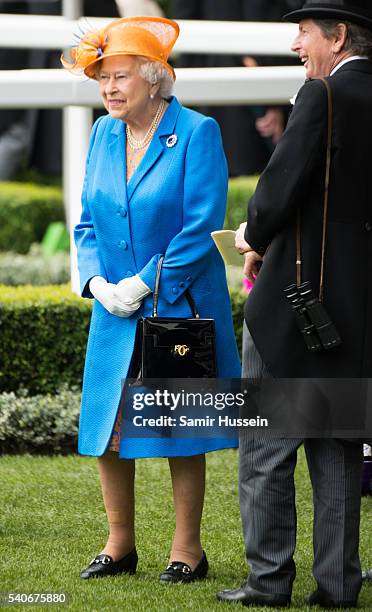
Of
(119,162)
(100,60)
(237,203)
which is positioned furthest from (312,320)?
(237,203)

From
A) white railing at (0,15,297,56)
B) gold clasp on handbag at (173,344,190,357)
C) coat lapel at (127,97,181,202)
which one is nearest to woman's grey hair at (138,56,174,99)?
coat lapel at (127,97,181,202)

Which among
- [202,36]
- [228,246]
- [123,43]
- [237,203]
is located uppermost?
[202,36]

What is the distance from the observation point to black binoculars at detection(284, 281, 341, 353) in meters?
3.92

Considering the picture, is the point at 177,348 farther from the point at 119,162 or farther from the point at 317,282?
the point at 119,162

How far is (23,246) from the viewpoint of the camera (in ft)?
46.0

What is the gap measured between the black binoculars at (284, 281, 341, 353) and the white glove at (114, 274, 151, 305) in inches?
25.6

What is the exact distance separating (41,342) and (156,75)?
2791mm

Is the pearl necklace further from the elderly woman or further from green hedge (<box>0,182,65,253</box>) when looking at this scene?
green hedge (<box>0,182,65,253</box>)

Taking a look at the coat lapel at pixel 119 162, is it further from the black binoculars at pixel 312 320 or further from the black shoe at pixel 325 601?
the black shoe at pixel 325 601

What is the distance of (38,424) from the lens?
6785mm

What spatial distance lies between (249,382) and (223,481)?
2154mm

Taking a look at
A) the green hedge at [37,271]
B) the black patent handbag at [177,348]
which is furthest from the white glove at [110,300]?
the green hedge at [37,271]

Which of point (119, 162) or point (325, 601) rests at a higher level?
point (119, 162)

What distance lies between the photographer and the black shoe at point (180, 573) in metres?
4.52
